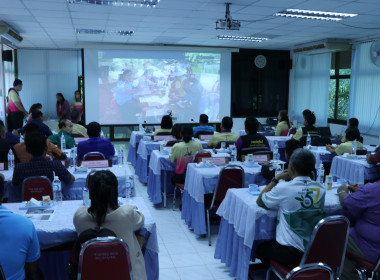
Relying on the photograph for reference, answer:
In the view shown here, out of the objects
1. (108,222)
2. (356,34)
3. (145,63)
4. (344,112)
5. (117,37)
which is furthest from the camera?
(145,63)

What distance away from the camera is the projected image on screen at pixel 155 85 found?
1127 centimetres

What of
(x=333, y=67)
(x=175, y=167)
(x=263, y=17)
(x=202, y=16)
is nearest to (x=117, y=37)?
(x=202, y=16)

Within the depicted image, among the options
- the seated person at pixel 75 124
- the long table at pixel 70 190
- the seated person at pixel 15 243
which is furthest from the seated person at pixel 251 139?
the seated person at pixel 15 243

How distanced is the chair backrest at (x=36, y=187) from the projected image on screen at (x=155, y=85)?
27.0ft

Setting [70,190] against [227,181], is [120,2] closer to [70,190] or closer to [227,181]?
[70,190]

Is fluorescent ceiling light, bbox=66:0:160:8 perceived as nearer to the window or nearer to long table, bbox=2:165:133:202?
long table, bbox=2:165:133:202

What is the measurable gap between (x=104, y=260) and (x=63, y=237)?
676 mm

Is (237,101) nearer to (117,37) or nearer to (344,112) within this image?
(344,112)

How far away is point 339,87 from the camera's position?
10.5m

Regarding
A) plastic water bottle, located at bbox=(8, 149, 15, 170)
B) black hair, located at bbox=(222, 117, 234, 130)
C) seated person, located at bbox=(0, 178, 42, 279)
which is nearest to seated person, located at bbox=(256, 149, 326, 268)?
seated person, located at bbox=(0, 178, 42, 279)

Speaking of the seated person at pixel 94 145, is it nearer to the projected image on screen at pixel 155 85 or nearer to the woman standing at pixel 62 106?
the projected image on screen at pixel 155 85

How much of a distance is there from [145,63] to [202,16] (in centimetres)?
488

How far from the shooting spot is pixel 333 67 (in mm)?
10766

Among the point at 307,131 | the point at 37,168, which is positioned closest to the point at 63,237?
the point at 37,168
